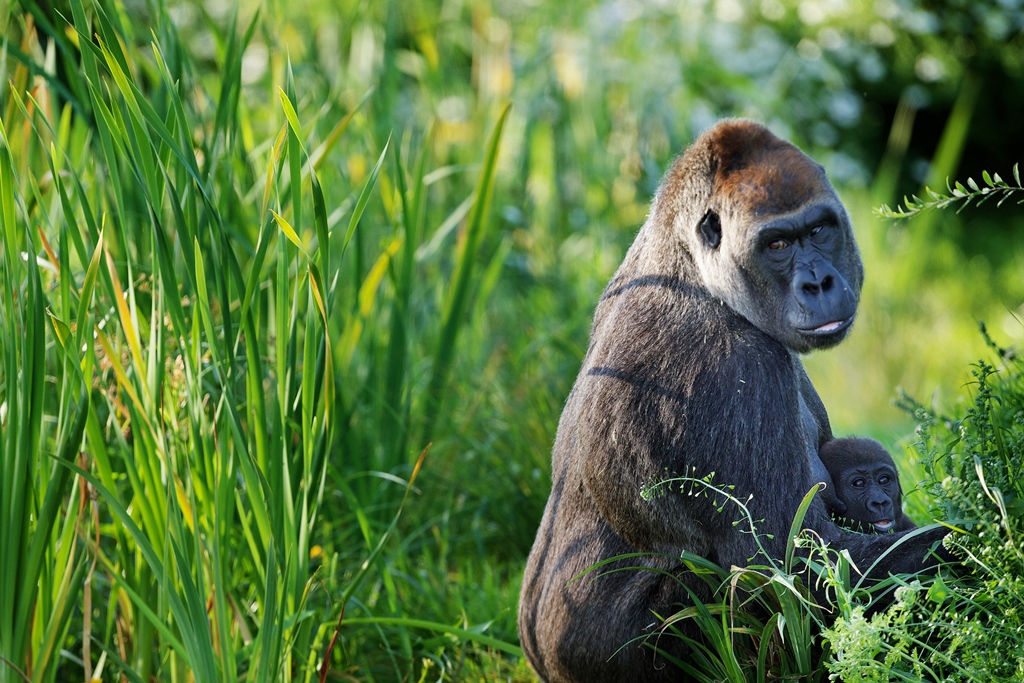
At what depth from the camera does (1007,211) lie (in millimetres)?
12695

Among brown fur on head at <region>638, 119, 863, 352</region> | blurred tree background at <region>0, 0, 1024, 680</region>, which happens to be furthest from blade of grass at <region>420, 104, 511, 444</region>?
brown fur on head at <region>638, 119, 863, 352</region>

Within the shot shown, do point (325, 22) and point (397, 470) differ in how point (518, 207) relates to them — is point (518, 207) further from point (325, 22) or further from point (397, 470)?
point (325, 22)

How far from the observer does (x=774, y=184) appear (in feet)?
9.84

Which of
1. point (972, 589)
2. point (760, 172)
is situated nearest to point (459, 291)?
point (760, 172)

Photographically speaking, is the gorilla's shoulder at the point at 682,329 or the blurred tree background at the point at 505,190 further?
the blurred tree background at the point at 505,190

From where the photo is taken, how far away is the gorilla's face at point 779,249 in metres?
2.92

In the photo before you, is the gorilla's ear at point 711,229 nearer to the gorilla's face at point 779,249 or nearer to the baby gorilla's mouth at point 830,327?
the gorilla's face at point 779,249

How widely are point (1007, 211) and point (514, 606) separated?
11113 mm

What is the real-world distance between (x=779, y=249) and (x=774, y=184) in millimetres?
190

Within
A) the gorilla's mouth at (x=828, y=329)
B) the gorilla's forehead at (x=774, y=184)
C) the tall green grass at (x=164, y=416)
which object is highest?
the gorilla's forehead at (x=774, y=184)

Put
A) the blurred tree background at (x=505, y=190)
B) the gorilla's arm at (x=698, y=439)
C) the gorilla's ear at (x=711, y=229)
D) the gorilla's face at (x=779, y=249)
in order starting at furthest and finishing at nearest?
1. the blurred tree background at (x=505, y=190)
2. the gorilla's ear at (x=711, y=229)
3. the gorilla's face at (x=779, y=249)
4. the gorilla's arm at (x=698, y=439)

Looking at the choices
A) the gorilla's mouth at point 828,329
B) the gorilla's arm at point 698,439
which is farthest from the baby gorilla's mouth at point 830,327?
the gorilla's arm at point 698,439

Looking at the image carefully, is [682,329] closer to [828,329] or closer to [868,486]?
[828,329]

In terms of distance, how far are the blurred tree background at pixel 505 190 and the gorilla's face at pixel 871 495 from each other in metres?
0.60
